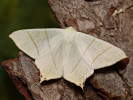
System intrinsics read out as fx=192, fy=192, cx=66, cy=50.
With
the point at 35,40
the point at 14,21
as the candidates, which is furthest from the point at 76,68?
the point at 14,21

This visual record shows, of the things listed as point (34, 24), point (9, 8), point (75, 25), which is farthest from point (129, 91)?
point (9, 8)

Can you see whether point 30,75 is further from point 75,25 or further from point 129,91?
point 129,91

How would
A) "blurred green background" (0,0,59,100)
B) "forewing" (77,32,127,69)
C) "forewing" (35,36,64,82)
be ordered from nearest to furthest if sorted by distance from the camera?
"forewing" (77,32,127,69), "forewing" (35,36,64,82), "blurred green background" (0,0,59,100)

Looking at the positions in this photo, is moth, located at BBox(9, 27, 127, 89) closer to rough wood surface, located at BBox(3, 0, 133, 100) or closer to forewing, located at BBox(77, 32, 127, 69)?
forewing, located at BBox(77, 32, 127, 69)

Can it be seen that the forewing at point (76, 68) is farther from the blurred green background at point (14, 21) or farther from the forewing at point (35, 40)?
the blurred green background at point (14, 21)

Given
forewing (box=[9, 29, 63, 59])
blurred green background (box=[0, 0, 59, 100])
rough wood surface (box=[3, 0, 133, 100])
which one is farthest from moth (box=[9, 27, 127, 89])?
blurred green background (box=[0, 0, 59, 100])

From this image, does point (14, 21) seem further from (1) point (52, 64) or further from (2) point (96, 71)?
(2) point (96, 71)

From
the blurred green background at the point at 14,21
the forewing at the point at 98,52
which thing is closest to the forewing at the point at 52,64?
the forewing at the point at 98,52

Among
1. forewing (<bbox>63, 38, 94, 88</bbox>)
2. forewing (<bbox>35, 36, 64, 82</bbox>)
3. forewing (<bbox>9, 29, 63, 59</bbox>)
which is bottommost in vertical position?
forewing (<bbox>63, 38, 94, 88</bbox>)
